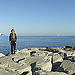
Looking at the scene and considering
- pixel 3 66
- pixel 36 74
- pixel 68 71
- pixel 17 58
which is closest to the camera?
pixel 36 74

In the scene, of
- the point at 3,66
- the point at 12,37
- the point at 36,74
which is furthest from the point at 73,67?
the point at 12,37

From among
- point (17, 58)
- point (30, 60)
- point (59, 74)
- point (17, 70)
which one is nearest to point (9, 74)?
point (17, 70)

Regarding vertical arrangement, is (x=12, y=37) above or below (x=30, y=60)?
above

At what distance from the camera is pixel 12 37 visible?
7.20 meters

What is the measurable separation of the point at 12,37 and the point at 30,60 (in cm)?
264

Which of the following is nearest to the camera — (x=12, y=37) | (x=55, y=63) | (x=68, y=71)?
(x=68, y=71)

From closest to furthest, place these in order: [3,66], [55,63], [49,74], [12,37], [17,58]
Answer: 1. [49,74]
2. [3,66]
3. [55,63]
4. [17,58]
5. [12,37]

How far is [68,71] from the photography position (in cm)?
374

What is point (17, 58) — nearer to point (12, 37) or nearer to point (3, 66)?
point (3, 66)

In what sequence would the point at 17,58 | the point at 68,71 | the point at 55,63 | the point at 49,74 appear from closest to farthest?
the point at 49,74 → the point at 68,71 → the point at 55,63 → the point at 17,58

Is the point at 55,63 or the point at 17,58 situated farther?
the point at 17,58

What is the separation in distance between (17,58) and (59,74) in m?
3.05

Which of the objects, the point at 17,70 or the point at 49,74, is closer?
the point at 49,74

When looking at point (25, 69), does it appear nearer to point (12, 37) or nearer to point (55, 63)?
point (55, 63)
